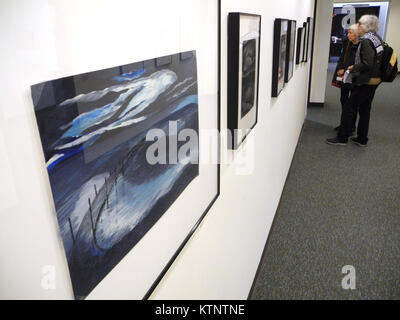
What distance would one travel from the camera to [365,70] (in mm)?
3295

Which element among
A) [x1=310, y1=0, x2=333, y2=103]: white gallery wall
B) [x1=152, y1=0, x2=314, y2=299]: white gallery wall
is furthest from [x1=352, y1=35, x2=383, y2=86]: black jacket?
[x1=310, y1=0, x2=333, y2=103]: white gallery wall

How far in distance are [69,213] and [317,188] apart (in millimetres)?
2812

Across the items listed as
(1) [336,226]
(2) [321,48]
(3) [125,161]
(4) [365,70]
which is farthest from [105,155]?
(2) [321,48]

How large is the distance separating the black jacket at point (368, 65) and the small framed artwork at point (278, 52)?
1695 mm

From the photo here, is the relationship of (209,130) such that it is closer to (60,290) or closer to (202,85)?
(202,85)

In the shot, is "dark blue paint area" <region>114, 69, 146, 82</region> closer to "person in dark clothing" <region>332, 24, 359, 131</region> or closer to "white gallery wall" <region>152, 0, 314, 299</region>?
"white gallery wall" <region>152, 0, 314, 299</region>

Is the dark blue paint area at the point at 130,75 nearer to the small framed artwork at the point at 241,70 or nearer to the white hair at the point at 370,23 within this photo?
the small framed artwork at the point at 241,70

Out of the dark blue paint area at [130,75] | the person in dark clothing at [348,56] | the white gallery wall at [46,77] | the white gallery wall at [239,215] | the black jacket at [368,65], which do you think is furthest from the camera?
the person in dark clothing at [348,56]

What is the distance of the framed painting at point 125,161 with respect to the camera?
393 millimetres

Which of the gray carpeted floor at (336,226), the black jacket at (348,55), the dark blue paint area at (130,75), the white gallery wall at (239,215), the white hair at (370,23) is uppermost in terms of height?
the white hair at (370,23)

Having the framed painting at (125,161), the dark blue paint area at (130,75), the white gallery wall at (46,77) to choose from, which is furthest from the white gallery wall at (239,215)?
the dark blue paint area at (130,75)

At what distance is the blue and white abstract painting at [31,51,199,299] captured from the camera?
1.26 feet

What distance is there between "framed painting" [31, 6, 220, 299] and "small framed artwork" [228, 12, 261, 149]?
0.19 m
